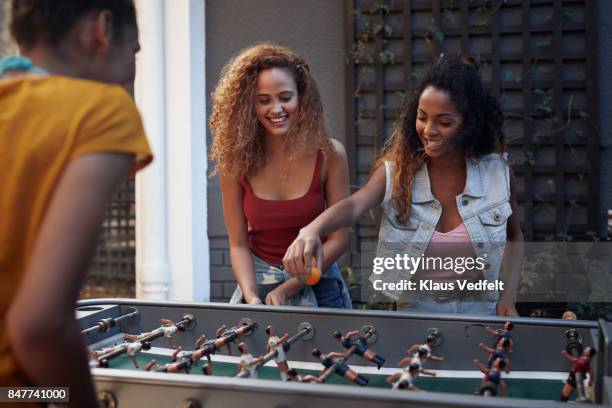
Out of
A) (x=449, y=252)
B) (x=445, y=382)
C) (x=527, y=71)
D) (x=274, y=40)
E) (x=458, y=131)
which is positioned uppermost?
(x=274, y=40)

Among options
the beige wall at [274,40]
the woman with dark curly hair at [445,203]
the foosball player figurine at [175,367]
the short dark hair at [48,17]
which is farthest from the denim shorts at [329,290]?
the beige wall at [274,40]

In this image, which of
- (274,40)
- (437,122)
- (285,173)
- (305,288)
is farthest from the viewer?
(274,40)

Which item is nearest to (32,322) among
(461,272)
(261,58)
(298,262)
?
(298,262)

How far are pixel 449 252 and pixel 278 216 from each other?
1.94 ft

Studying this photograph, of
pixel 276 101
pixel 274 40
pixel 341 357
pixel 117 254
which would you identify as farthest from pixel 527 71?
pixel 117 254

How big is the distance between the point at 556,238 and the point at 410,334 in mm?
2716

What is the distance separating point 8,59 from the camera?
1138 millimetres

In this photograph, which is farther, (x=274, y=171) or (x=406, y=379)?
(x=274, y=171)

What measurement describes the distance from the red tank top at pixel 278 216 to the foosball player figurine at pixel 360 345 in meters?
0.66

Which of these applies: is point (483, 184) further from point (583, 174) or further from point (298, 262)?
point (583, 174)

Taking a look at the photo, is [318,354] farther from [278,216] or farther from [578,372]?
[278,216]

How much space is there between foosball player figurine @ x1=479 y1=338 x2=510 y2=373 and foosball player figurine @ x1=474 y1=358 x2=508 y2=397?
2 cm

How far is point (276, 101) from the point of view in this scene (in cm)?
263

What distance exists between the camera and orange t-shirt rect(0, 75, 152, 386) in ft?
3.35
